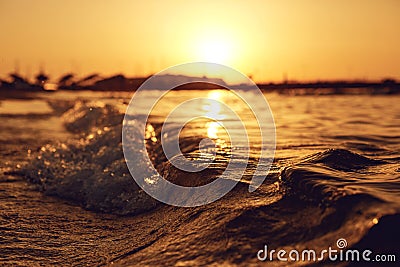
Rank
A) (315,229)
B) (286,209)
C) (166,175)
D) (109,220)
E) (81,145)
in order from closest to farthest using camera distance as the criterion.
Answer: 1. (315,229)
2. (286,209)
3. (109,220)
4. (166,175)
5. (81,145)

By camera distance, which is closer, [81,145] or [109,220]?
[109,220]

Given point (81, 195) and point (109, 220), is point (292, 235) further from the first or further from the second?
point (81, 195)

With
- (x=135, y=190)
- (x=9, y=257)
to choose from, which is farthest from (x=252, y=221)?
(x=135, y=190)

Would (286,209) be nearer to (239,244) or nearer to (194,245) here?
(239,244)

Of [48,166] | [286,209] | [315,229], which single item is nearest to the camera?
[315,229]

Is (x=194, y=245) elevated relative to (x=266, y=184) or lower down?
lower down

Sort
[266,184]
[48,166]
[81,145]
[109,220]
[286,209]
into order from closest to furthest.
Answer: [286,209] → [266,184] → [109,220] → [48,166] → [81,145]

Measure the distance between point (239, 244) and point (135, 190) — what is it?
277cm

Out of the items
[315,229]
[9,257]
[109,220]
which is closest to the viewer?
[315,229]

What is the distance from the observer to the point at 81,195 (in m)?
5.29

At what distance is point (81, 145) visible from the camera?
8.85 m

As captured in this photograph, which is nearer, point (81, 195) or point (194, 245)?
point (194, 245)

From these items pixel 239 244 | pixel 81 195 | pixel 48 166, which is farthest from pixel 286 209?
pixel 48 166

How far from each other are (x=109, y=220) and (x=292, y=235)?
2292mm
